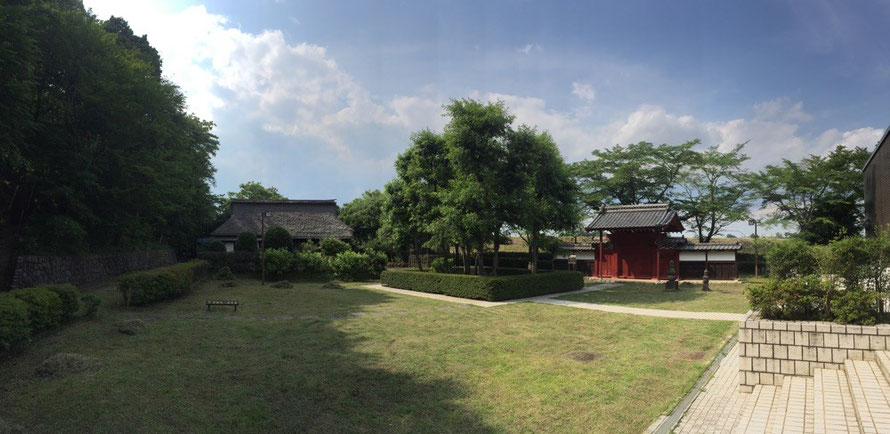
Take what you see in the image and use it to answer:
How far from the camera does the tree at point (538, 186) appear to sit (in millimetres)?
19203

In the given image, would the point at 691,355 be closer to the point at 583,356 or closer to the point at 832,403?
the point at 583,356

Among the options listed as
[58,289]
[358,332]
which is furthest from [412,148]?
[58,289]

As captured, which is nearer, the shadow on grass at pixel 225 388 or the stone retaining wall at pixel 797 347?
the shadow on grass at pixel 225 388

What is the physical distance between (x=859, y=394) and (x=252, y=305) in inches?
584

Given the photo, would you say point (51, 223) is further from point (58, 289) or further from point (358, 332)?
point (358, 332)

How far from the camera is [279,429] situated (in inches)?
227

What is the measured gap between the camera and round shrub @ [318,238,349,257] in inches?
1175

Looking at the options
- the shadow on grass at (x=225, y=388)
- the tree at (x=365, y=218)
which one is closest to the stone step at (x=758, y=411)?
the shadow on grass at (x=225, y=388)

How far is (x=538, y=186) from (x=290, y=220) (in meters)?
23.1

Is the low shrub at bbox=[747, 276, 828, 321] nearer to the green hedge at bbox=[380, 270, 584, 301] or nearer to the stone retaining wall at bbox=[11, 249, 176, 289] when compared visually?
the green hedge at bbox=[380, 270, 584, 301]

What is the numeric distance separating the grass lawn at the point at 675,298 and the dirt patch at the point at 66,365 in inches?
605

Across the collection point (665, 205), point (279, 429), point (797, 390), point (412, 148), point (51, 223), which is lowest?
point (279, 429)

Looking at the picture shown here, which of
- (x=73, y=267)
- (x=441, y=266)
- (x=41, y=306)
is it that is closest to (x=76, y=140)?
(x=73, y=267)

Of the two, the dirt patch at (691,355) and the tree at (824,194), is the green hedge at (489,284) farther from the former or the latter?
the tree at (824,194)
